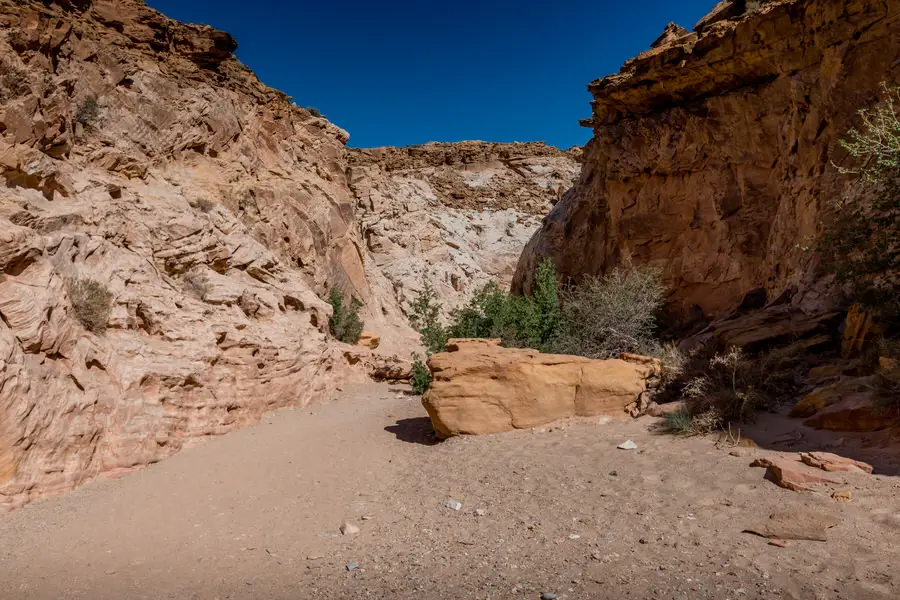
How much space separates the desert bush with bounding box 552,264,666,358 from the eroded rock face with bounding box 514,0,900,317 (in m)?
2.71

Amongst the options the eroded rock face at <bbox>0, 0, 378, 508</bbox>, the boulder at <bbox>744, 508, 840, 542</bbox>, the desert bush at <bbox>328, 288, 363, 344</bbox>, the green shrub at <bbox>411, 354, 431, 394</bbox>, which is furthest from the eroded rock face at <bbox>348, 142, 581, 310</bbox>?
the boulder at <bbox>744, 508, 840, 542</bbox>

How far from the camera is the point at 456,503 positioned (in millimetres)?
5113

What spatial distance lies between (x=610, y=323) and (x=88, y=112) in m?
13.7

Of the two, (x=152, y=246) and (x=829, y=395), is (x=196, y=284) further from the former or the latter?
(x=829, y=395)

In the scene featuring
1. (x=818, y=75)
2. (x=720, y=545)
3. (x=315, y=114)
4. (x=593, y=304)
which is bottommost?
(x=720, y=545)

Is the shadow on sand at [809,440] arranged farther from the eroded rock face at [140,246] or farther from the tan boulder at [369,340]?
the tan boulder at [369,340]

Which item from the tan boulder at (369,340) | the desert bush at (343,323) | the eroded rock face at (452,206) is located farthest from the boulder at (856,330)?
the eroded rock face at (452,206)

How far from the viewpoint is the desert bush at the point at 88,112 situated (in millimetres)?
12345

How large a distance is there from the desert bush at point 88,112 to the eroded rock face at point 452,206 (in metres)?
13.3

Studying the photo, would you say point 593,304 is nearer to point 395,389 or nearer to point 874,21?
point 395,389

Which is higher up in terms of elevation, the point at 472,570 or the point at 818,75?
the point at 818,75

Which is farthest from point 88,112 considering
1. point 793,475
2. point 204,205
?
point 793,475

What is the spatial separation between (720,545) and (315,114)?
83.6 feet

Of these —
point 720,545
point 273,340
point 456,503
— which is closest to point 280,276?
point 273,340
